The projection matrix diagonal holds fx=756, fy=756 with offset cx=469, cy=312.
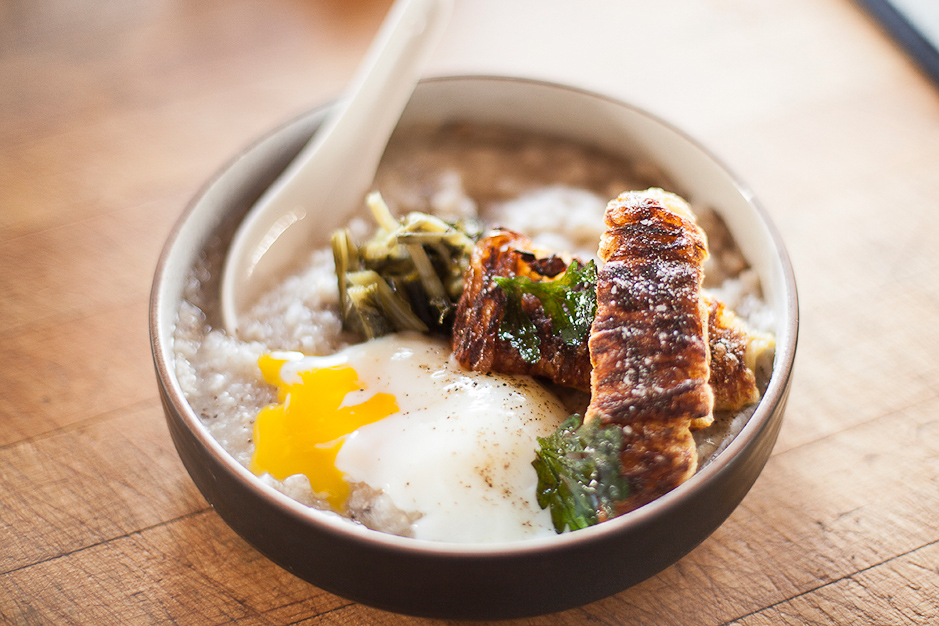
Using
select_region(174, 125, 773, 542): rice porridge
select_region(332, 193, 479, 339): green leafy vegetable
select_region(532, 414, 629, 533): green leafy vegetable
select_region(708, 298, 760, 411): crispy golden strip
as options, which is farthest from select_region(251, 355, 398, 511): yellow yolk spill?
select_region(708, 298, 760, 411): crispy golden strip

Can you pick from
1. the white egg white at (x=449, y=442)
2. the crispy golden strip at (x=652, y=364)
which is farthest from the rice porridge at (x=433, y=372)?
the crispy golden strip at (x=652, y=364)

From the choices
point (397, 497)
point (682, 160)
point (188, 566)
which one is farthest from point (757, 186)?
point (188, 566)

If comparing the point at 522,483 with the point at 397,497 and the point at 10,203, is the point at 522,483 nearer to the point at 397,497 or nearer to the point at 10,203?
the point at 397,497

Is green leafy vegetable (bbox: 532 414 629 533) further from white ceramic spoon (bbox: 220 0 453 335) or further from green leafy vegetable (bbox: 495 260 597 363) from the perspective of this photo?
white ceramic spoon (bbox: 220 0 453 335)

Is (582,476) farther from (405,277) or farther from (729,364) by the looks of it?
(405,277)

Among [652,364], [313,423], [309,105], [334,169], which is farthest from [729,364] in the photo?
[309,105]

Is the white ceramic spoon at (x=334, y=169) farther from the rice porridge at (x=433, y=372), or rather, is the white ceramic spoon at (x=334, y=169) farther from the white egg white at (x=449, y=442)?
the white egg white at (x=449, y=442)

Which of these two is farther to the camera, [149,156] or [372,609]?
[149,156]
